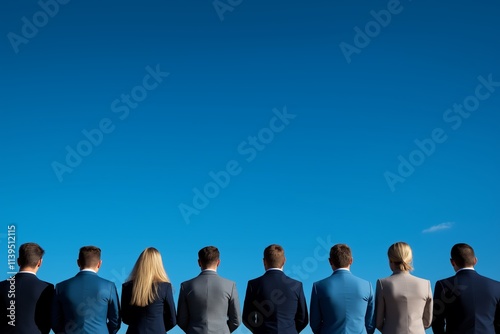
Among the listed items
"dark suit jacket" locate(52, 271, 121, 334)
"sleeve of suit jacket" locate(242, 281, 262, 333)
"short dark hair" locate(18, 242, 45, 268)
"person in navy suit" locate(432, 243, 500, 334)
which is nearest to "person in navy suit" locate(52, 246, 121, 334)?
"dark suit jacket" locate(52, 271, 121, 334)

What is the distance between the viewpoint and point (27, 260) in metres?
11.0

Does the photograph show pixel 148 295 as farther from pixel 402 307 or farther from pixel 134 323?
pixel 402 307

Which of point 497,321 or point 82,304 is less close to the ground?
point 82,304

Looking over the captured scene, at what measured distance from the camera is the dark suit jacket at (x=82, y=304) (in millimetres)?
10867

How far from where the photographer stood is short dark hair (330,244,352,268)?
11297mm

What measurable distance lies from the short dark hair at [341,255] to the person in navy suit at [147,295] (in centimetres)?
300

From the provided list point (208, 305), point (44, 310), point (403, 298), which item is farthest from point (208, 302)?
point (403, 298)

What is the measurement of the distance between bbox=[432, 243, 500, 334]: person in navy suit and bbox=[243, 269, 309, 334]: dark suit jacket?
252 centimetres

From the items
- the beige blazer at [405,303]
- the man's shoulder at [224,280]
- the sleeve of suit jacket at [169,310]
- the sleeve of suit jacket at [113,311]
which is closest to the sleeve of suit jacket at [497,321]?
the beige blazer at [405,303]

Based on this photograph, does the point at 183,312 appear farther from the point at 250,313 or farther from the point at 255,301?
the point at 255,301

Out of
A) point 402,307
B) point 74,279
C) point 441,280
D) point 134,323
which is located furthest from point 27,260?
point 441,280

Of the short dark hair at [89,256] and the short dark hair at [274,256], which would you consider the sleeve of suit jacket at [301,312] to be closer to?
the short dark hair at [274,256]

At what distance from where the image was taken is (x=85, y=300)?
10891 millimetres

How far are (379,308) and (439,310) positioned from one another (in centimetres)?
110
